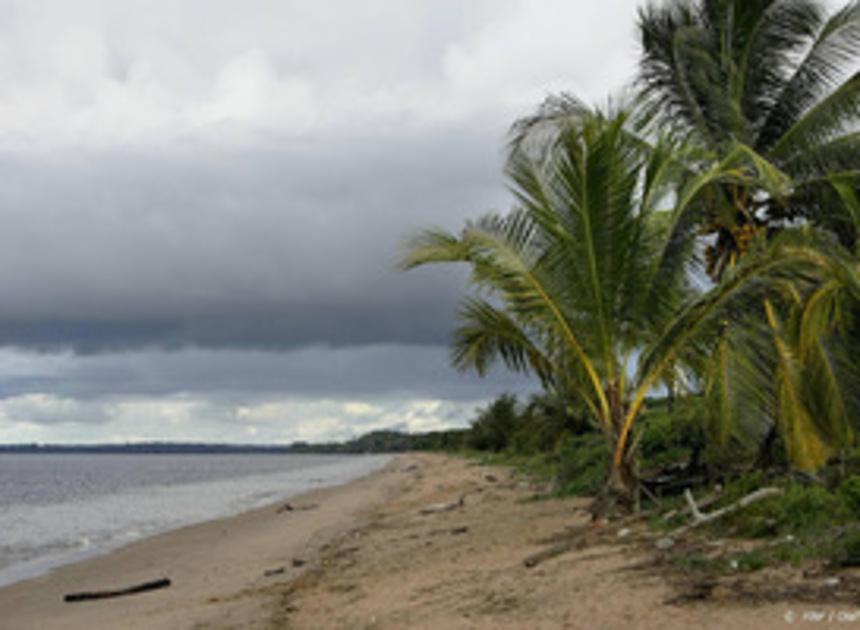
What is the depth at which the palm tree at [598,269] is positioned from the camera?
34.0 ft

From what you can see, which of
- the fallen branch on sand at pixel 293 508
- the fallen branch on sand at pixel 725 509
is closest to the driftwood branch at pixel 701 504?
the fallen branch on sand at pixel 725 509

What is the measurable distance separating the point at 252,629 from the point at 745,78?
12.9 metres

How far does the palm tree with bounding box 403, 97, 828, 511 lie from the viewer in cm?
1036

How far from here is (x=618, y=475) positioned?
11.2 m

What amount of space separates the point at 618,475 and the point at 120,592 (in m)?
7.60

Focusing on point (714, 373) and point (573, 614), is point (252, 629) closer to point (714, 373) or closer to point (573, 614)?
point (573, 614)

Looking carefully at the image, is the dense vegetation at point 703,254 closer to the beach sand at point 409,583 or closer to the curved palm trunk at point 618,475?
the curved palm trunk at point 618,475

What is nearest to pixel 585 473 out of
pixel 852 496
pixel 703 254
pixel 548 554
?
pixel 703 254

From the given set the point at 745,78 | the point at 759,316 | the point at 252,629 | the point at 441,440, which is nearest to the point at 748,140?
the point at 745,78

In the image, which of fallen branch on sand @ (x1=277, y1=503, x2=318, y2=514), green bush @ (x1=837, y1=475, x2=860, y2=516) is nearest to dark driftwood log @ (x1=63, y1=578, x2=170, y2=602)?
green bush @ (x1=837, y1=475, x2=860, y2=516)

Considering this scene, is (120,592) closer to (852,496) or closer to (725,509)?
(725,509)

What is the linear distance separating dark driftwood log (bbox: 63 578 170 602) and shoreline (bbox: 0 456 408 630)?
0.15 metres

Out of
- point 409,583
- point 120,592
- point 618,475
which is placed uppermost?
point 618,475

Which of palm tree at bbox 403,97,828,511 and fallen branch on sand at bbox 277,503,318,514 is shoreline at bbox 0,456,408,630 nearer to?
fallen branch on sand at bbox 277,503,318,514
